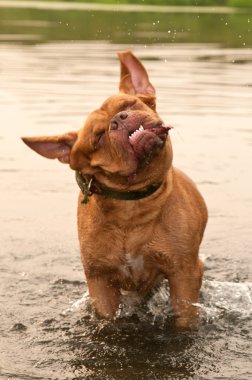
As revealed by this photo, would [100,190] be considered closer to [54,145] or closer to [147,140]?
[54,145]

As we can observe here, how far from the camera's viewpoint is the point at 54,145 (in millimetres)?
6172

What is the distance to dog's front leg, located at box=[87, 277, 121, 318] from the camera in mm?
6566

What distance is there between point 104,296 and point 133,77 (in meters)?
1.49

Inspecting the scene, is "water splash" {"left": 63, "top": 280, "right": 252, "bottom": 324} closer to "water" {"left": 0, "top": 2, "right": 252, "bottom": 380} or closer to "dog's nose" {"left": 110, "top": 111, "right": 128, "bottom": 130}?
"water" {"left": 0, "top": 2, "right": 252, "bottom": 380}

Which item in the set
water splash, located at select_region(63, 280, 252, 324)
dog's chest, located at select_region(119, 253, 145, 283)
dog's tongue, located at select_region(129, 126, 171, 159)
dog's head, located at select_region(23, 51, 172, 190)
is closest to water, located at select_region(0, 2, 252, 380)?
water splash, located at select_region(63, 280, 252, 324)

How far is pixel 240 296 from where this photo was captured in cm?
751

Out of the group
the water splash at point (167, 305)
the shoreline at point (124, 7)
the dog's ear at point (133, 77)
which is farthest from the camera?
the shoreline at point (124, 7)

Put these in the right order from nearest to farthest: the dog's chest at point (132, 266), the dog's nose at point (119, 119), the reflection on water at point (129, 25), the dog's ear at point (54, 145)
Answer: the dog's nose at point (119, 119)
the dog's ear at point (54, 145)
the dog's chest at point (132, 266)
the reflection on water at point (129, 25)

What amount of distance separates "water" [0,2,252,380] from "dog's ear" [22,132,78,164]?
1311mm

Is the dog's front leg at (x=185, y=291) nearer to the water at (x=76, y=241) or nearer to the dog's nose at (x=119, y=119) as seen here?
the water at (x=76, y=241)

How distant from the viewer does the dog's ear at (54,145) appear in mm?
6125

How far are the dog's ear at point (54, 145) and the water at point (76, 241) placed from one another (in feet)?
4.30

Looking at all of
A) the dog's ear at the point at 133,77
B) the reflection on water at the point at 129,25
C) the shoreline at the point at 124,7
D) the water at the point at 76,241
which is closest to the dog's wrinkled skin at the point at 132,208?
the dog's ear at the point at 133,77

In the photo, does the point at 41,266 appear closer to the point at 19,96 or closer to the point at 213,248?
the point at 213,248
